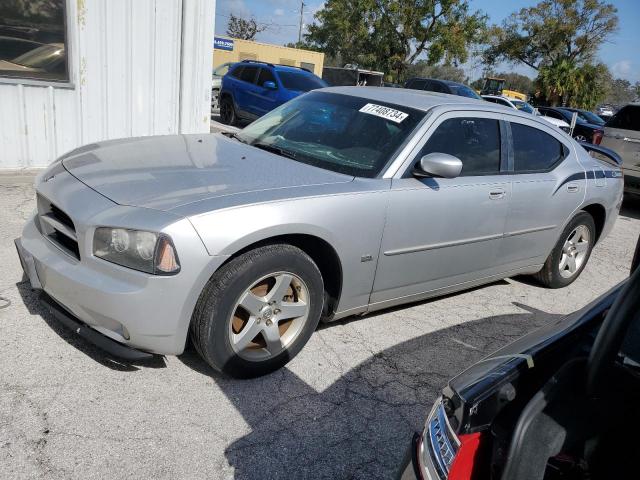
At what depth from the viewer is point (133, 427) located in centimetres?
260

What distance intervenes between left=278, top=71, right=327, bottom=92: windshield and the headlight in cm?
1133

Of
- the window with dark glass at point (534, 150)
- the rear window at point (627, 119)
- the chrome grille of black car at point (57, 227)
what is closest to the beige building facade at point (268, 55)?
the rear window at point (627, 119)

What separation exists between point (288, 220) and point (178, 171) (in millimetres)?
751

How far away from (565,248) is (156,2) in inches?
211

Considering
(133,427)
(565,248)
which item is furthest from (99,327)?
(565,248)

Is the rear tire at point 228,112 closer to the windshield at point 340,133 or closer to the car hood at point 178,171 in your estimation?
the windshield at point 340,133

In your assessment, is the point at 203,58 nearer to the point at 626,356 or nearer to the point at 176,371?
the point at 176,371

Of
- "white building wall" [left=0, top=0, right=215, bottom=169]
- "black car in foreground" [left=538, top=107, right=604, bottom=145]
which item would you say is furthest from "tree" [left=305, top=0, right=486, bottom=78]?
"white building wall" [left=0, top=0, right=215, bottom=169]

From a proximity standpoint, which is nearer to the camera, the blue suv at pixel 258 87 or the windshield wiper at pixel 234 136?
the windshield wiper at pixel 234 136

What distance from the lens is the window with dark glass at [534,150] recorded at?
14.3 feet

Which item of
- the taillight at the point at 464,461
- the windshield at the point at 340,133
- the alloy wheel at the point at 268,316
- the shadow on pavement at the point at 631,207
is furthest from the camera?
the shadow on pavement at the point at 631,207

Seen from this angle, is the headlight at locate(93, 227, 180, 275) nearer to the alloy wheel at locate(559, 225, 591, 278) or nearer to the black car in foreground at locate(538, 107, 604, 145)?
the alloy wheel at locate(559, 225, 591, 278)

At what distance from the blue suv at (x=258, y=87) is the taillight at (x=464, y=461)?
12.1 m

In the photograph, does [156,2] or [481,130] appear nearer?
[481,130]
